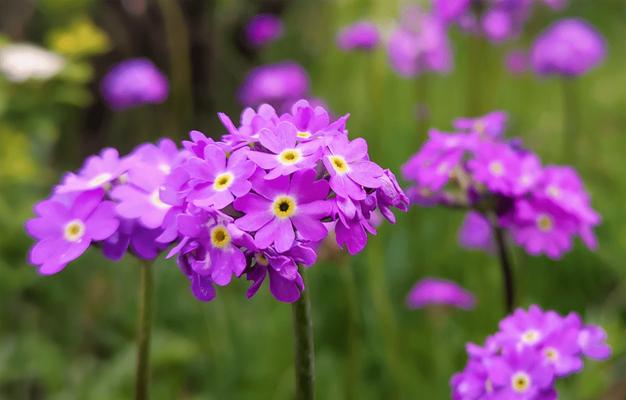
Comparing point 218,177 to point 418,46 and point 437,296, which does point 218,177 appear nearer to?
point 437,296

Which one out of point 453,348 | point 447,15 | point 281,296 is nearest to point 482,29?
point 447,15

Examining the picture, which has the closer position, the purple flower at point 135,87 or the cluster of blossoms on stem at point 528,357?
the cluster of blossoms on stem at point 528,357

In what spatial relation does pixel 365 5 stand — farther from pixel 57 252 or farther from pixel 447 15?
pixel 57 252

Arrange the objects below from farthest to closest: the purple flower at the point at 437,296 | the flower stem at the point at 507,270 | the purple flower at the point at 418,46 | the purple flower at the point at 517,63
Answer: the purple flower at the point at 517,63 → the purple flower at the point at 418,46 → the purple flower at the point at 437,296 → the flower stem at the point at 507,270

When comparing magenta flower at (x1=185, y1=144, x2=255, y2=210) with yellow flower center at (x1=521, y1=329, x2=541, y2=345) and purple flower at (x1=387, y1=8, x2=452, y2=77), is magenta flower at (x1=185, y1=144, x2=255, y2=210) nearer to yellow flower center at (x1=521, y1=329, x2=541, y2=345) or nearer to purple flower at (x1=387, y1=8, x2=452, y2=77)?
yellow flower center at (x1=521, y1=329, x2=541, y2=345)

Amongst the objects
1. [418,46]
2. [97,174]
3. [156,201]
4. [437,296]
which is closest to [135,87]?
[418,46]

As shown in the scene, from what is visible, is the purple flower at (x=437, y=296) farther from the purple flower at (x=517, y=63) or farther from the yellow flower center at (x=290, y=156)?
the purple flower at (x=517, y=63)

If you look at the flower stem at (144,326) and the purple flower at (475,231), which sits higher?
the purple flower at (475,231)

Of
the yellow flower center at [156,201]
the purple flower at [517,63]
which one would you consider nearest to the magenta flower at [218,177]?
the yellow flower center at [156,201]
